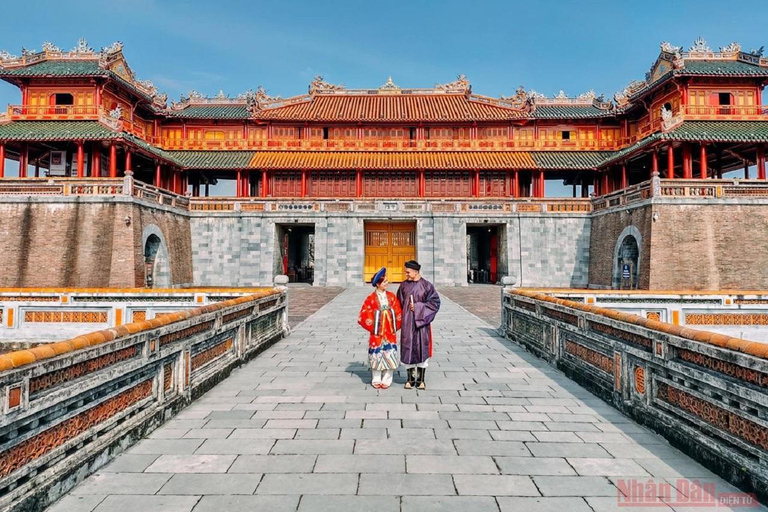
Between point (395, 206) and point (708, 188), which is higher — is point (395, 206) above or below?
above

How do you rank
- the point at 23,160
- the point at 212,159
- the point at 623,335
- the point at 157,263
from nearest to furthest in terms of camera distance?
1. the point at 623,335
2. the point at 157,263
3. the point at 23,160
4. the point at 212,159

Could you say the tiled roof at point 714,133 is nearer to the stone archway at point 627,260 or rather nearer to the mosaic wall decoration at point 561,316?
the stone archway at point 627,260

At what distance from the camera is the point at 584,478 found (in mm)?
3268

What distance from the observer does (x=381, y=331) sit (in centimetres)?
562

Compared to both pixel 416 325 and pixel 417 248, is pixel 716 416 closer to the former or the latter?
pixel 416 325

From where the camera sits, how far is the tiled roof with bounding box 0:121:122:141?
2084 centimetres

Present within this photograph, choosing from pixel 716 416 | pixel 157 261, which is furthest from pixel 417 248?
pixel 716 416

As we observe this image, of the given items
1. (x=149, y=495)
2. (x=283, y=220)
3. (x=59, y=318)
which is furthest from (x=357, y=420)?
(x=283, y=220)

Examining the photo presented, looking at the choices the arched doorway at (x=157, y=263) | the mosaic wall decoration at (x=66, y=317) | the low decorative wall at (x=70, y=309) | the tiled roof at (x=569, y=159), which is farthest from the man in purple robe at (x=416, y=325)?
the tiled roof at (x=569, y=159)

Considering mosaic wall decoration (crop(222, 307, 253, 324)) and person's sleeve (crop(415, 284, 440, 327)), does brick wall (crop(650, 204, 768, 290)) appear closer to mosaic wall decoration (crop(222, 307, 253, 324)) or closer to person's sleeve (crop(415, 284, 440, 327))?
person's sleeve (crop(415, 284, 440, 327))

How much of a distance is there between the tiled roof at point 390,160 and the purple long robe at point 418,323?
21.4 m

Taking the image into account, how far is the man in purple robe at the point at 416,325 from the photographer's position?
5594 millimetres

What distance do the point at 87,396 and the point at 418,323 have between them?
138 inches

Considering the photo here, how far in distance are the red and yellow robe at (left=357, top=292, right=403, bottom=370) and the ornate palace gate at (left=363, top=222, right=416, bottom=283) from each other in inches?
767
